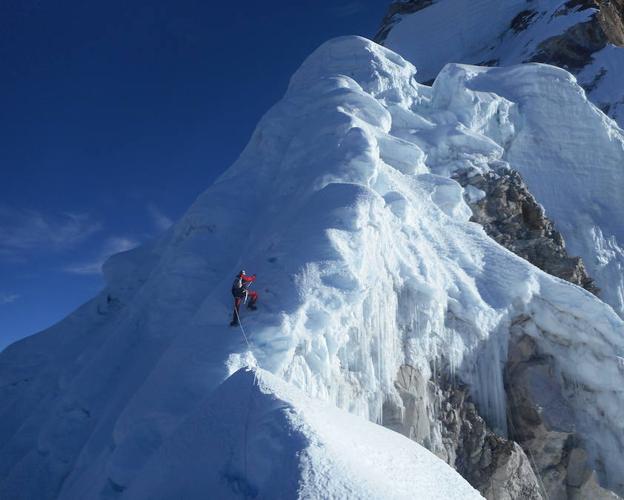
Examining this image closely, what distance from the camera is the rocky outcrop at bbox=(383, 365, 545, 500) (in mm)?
8898

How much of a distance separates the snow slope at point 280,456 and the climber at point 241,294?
6.80ft

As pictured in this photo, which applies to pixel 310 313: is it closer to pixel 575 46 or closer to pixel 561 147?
pixel 561 147

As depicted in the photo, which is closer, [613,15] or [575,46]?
[613,15]

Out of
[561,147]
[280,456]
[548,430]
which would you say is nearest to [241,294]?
[280,456]

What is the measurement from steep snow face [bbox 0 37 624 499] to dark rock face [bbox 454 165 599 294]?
2.48 ft

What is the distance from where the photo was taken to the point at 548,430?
405 inches

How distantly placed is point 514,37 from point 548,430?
1572 inches

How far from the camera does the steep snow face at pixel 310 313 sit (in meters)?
7.32

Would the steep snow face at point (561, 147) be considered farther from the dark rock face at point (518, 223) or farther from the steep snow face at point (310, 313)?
the steep snow face at point (310, 313)

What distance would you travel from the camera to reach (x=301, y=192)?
434 inches

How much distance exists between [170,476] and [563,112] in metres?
20.5

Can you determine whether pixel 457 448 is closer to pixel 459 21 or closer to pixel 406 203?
pixel 406 203

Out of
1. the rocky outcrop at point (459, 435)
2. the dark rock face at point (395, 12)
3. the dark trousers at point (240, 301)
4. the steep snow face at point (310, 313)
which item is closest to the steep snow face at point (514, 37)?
the dark rock face at point (395, 12)

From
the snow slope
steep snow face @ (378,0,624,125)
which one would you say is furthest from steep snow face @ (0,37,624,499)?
steep snow face @ (378,0,624,125)
